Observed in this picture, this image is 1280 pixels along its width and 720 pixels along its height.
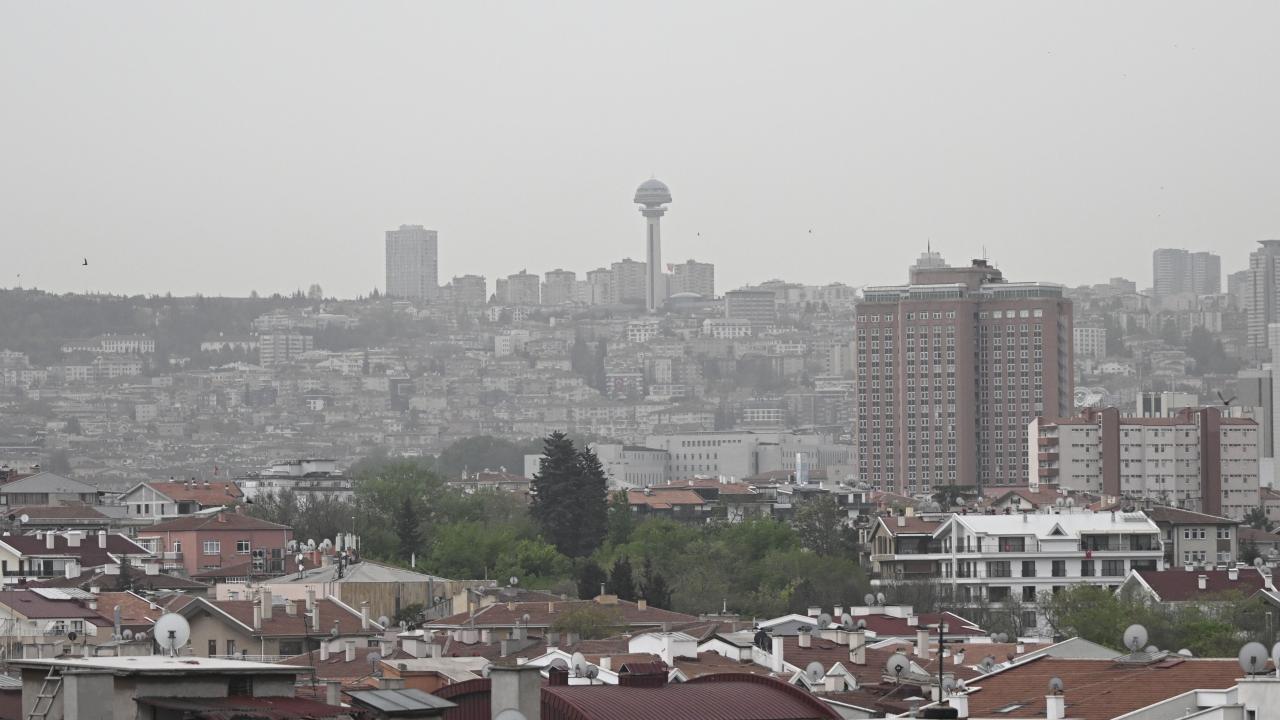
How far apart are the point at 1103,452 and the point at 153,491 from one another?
155ft

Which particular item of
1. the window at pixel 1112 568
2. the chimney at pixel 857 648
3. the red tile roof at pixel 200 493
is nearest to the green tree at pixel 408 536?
the window at pixel 1112 568

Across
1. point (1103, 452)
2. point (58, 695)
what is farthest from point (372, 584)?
point (1103, 452)

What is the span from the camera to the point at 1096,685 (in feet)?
82.2

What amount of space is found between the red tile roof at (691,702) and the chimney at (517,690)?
969 mm

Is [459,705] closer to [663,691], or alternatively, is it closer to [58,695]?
[663,691]

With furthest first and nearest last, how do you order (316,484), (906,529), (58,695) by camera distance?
(316,484) < (906,529) < (58,695)

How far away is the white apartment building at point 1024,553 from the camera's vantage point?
77.9m

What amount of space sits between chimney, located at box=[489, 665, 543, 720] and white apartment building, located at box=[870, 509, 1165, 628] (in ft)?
195

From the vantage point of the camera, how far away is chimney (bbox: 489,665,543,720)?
17188 millimetres

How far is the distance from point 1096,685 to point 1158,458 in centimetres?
10781

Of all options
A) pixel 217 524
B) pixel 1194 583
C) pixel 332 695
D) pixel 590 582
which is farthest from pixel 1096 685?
pixel 217 524

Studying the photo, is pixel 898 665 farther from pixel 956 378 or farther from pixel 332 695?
pixel 956 378

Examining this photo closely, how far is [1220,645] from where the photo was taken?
147ft

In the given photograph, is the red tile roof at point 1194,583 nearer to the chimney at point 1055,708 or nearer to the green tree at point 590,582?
the green tree at point 590,582
